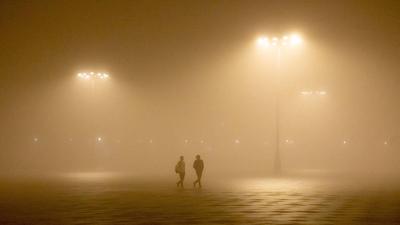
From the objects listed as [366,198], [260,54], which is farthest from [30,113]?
[366,198]

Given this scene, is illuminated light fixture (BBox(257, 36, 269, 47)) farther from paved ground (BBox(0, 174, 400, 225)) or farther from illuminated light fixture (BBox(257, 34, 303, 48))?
paved ground (BBox(0, 174, 400, 225))

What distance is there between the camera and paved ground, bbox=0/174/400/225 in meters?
19.4

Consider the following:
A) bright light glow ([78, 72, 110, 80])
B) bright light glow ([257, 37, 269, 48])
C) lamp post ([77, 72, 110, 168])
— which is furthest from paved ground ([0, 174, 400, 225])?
lamp post ([77, 72, 110, 168])

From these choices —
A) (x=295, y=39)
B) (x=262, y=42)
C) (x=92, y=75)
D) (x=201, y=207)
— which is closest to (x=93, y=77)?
(x=92, y=75)

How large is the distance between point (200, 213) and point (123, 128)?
91.8 m

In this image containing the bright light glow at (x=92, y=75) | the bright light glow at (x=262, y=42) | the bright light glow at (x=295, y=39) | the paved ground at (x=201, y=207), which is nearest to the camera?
the paved ground at (x=201, y=207)

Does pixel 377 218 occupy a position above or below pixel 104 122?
below

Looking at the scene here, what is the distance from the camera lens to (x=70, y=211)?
2217 centimetres

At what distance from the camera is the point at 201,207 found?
2366 cm

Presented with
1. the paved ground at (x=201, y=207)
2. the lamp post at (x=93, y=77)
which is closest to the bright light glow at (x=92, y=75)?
the lamp post at (x=93, y=77)

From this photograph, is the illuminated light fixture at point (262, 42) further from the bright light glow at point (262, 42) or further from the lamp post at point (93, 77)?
the lamp post at point (93, 77)

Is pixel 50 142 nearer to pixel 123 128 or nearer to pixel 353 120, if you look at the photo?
pixel 123 128

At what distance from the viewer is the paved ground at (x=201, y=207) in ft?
63.6

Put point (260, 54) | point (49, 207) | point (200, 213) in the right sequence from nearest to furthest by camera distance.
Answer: point (200, 213) → point (49, 207) → point (260, 54)
